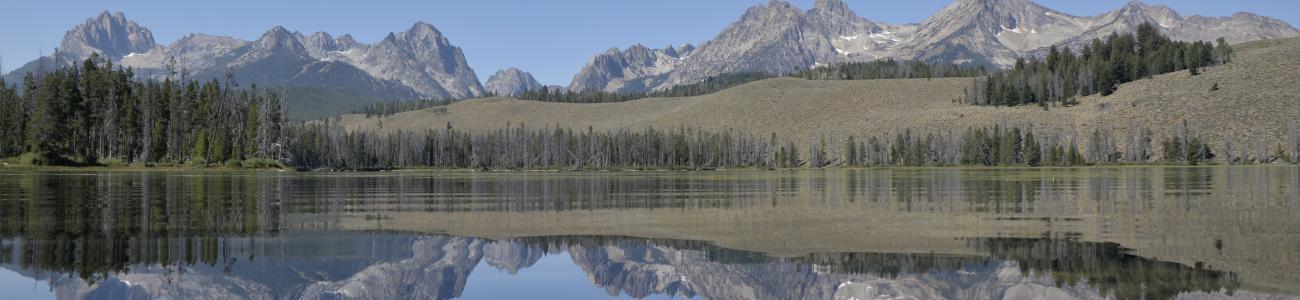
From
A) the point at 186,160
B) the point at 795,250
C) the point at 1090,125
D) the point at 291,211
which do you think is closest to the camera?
the point at 795,250

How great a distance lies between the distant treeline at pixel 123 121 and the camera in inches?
4353

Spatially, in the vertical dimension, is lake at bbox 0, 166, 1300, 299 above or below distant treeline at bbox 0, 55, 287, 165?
below

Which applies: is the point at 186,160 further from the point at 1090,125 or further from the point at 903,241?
the point at 1090,125

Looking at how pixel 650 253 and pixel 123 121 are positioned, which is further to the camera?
pixel 123 121

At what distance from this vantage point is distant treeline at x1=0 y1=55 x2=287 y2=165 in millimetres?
110562

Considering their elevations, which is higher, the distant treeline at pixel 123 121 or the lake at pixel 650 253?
the distant treeline at pixel 123 121

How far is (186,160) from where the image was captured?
430 ft

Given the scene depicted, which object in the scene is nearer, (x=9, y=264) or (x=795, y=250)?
(x=9, y=264)

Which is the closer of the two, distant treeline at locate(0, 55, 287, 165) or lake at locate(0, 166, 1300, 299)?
lake at locate(0, 166, 1300, 299)

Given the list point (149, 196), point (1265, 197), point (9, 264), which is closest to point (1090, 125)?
point (1265, 197)

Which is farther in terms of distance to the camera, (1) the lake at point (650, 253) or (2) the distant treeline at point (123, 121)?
(2) the distant treeline at point (123, 121)

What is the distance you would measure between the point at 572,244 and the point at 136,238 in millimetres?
11245

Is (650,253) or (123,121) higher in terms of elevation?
(123,121)

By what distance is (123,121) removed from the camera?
402ft
